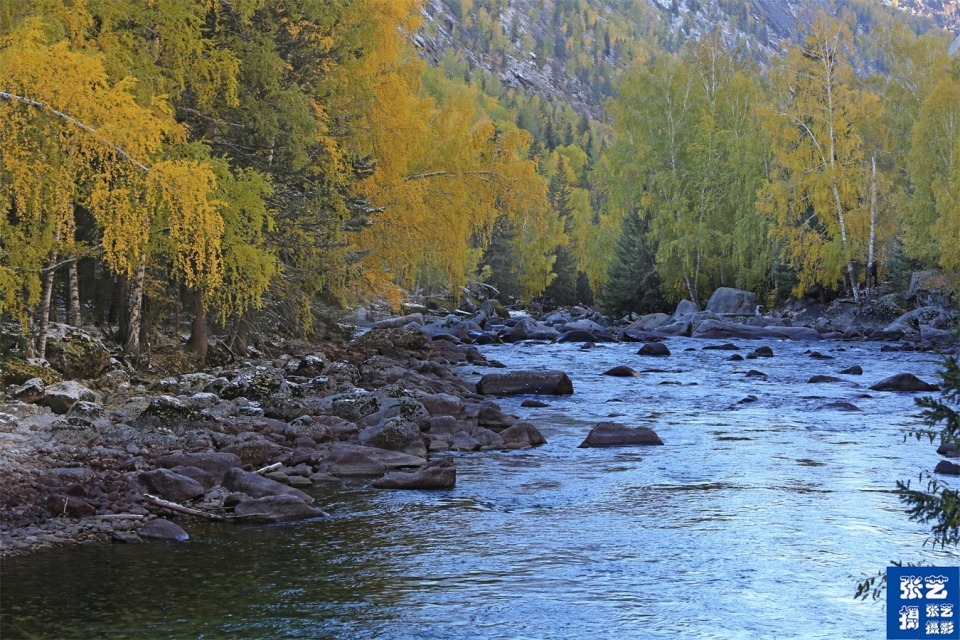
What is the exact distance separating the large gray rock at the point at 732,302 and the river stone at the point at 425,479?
31.4 m

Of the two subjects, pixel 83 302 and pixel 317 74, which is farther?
pixel 317 74

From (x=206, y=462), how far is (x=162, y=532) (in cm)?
223

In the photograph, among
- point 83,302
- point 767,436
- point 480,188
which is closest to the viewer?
point 767,436

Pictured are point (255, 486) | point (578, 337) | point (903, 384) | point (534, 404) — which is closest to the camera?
point (255, 486)

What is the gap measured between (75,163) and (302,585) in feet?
18.9

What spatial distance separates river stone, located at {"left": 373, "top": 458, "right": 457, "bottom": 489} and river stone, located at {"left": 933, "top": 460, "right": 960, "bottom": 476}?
17.8ft

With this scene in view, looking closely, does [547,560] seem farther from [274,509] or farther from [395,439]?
[395,439]

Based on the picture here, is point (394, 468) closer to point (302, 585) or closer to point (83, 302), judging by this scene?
point (302, 585)

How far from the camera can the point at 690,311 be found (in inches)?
1655

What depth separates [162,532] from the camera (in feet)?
29.2

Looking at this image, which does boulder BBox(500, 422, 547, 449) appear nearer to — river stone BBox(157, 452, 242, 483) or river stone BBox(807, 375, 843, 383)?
river stone BBox(157, 452, 242, 483)

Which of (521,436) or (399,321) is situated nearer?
(521,436)

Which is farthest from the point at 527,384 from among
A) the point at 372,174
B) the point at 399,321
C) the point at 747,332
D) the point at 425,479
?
the point at 399,321

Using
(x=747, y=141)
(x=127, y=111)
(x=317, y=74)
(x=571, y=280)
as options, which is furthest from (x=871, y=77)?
(x=127, y=111)
